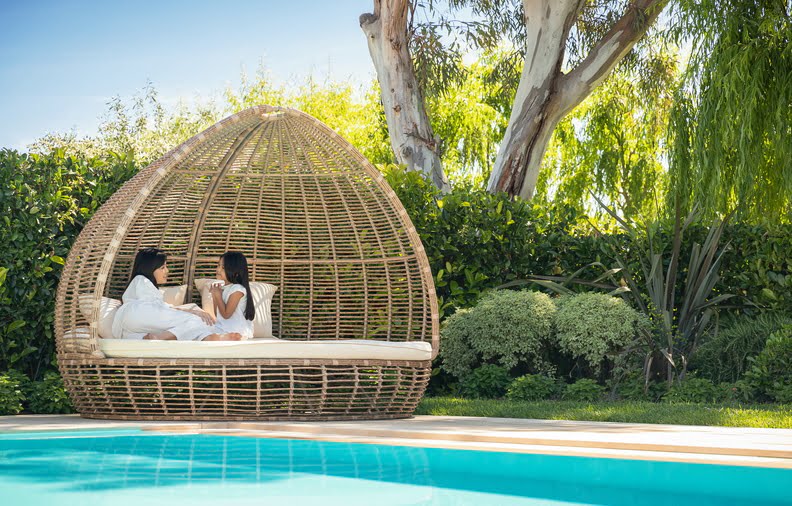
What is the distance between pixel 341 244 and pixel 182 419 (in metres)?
2.31

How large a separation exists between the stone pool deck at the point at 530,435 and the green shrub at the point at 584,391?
1293 mm

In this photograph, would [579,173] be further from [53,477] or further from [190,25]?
[53,477]

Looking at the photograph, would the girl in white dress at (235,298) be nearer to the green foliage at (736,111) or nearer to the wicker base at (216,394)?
the wicker base at (216,394)

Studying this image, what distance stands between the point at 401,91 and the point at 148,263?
5.44 metres

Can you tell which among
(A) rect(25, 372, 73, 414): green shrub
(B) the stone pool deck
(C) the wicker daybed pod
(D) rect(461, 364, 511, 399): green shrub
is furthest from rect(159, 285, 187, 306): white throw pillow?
(D) rect(461, 364, 511, 399): green shrub

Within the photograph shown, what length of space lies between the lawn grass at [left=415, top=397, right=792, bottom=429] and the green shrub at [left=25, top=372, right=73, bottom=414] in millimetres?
2531

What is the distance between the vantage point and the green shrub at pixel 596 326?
22.8ft

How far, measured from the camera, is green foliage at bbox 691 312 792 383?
7043 millimetres

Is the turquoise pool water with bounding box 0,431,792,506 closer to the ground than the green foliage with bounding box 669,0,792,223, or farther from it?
closer to the ground

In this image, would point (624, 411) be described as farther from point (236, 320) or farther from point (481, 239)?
point (236, 320)

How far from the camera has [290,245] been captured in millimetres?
7652

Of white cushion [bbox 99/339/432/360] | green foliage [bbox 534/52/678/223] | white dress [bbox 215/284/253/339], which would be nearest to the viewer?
white cushion [bbox 99/339/432/360]

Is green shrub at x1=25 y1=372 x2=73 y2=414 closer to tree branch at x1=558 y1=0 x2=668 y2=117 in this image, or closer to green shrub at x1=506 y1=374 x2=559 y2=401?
green shrub at x1=506 y1=374 x2=559 y2=401

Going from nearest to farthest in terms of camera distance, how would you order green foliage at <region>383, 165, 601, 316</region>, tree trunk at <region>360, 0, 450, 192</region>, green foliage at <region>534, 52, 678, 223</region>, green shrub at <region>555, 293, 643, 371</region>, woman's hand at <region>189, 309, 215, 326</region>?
woman's hand at <region>189, 309, 215, 326</region> → green shrub at <region>555, 293, 643, 371</region> → green foliage at <region>383, 165, 601, 316</region> → tree trunk at <region>360, 0, 450, 192</region> → green foliage at <region>534, 52, 678, 223</region>
